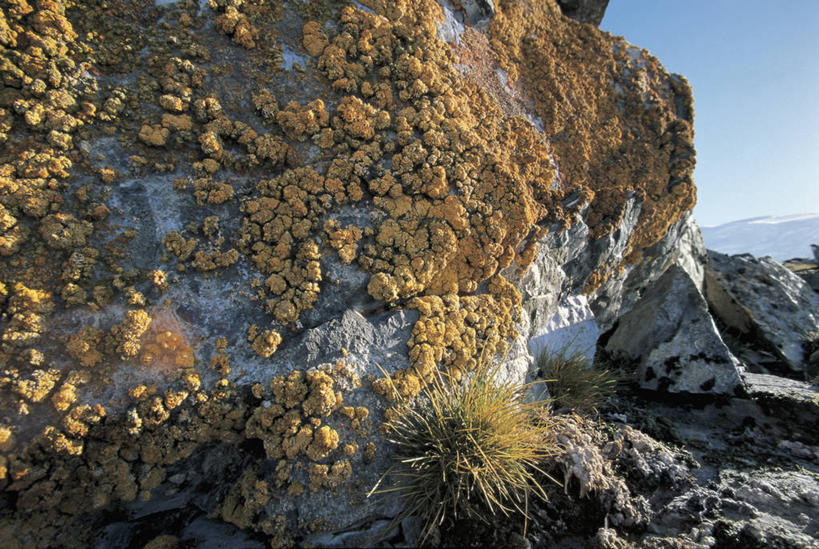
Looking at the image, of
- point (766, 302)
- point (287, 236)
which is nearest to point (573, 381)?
point (287, 236)

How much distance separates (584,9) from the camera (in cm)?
649

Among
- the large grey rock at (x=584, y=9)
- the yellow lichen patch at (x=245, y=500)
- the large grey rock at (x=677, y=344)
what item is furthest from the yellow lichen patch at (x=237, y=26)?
the large grey rock at (x=677, y=344)

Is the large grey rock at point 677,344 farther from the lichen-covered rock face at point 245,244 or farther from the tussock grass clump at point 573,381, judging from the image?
the lichen-covered rock face at point 245,244

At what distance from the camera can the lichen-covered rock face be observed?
9.03ft

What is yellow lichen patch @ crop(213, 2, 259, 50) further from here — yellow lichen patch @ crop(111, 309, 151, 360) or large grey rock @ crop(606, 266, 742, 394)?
large grey rock @ crop(606, 266, 742, 394)

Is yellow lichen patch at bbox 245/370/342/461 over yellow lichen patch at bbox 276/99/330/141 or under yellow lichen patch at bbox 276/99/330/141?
under

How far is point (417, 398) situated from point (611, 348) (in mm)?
3908

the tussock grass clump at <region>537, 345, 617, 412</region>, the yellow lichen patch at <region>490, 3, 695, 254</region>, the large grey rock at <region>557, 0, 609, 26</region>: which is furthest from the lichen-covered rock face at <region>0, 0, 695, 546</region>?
the large grey rock at <region>557, 0, 609, 26</region>

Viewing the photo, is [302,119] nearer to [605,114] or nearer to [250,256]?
[250,256]

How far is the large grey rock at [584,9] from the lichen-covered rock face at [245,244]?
273 centimetres

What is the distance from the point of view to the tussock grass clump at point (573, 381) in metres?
4.31

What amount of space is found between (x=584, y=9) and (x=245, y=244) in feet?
21.9

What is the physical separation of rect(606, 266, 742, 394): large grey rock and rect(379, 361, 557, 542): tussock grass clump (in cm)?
269

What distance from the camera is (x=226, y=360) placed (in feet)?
10.0
